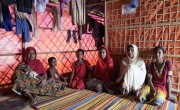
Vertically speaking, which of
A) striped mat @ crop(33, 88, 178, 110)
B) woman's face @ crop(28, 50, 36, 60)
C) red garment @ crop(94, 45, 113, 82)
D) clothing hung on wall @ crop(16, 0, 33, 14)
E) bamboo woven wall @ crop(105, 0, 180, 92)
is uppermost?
clothing hung on wall @ crop(16, 0, 33, 14)

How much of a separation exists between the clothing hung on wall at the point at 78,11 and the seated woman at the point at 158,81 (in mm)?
1863

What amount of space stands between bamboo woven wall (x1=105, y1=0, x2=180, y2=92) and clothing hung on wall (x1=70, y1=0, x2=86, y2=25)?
610 mm

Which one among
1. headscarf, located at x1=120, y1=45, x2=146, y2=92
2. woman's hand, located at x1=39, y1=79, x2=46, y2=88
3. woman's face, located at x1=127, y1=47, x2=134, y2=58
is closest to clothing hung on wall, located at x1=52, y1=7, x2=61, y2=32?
woman's hand, located at x1=39, y1=79, x2=46, y2=88

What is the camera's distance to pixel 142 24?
2520 mm

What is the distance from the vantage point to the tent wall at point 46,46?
9.16 feet

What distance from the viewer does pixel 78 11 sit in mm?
3238

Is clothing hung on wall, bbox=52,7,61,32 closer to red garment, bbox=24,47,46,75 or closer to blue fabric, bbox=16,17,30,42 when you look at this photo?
blue fabric, bbox=16,17,30,42

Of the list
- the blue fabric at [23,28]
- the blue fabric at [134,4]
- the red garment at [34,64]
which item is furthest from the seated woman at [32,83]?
the blue fabric at [134,4]

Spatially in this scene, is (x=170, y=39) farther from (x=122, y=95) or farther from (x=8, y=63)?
(x=8, y=63)

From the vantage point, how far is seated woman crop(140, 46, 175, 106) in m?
1.95

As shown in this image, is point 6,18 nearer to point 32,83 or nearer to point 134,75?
point 32,83

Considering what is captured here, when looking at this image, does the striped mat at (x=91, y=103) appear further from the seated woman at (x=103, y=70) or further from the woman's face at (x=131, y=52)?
the woman's face at (x=131, y=52)

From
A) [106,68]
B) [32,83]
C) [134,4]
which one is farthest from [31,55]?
[134,4]

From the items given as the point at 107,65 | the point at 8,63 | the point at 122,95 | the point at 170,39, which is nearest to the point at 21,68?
the point at 8,63
